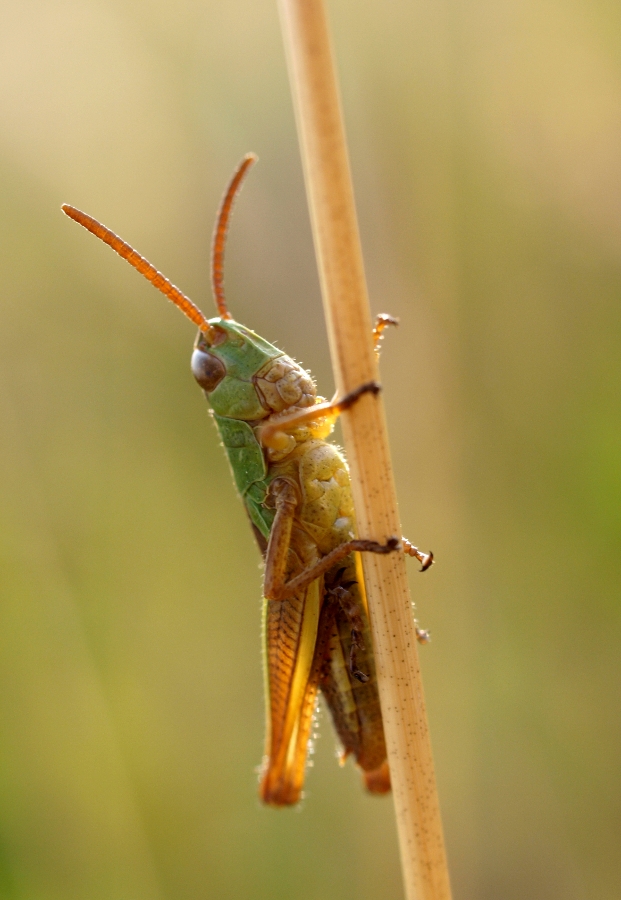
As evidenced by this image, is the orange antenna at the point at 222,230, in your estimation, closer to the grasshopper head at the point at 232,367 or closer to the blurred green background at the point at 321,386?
the grasshopper head at the point at 232,367

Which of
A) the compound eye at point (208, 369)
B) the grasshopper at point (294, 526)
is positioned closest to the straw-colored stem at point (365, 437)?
the grasshopper at point (294, 526)

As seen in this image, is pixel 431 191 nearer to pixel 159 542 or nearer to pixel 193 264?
pixel 193 264

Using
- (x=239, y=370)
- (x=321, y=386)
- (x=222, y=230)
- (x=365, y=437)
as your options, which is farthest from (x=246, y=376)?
(x=321, y=386)

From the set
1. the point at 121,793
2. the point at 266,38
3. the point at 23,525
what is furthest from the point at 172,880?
the point at 266,38

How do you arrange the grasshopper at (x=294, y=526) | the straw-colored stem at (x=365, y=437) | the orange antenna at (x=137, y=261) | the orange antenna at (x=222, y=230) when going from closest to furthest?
the straw-colored stem at (x=365, y=437) → the orange antenna at (x=137, y=261) → the orange antenna at (x=222, y=230) → the grasshopper at (x=294, y=526)

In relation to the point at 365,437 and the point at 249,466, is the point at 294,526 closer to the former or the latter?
the point at 249,466
